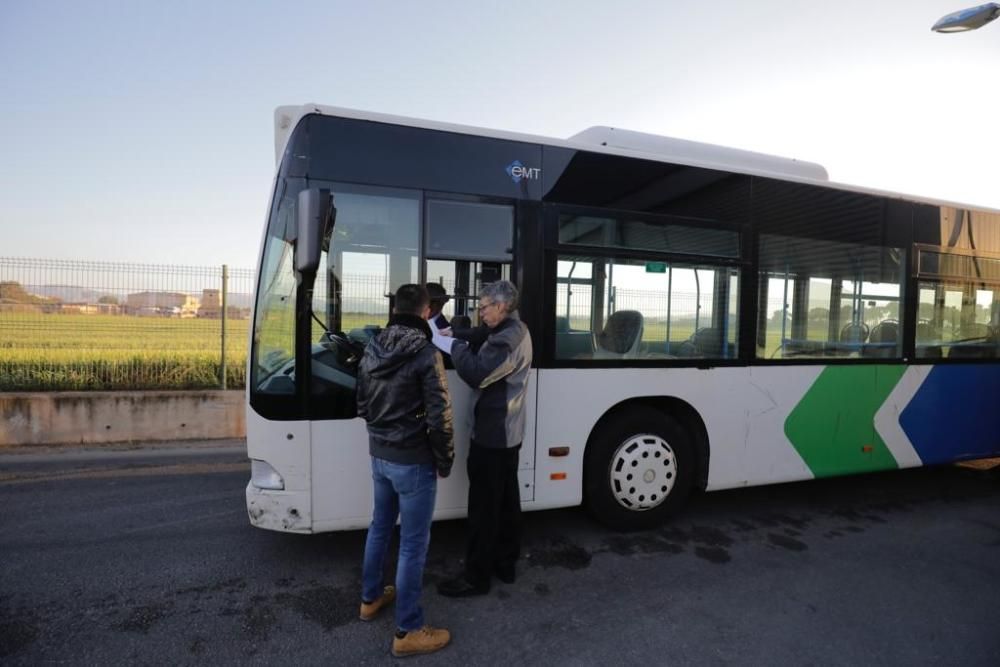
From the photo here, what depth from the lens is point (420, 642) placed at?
9.11 ft

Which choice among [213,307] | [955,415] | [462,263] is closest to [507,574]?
[462,263]

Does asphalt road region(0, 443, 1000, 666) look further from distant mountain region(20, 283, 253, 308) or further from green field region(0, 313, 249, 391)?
distant mountain region(20, 283, 253, 308)

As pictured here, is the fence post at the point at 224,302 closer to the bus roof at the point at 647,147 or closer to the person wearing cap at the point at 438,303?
the bus roof at the point at 647,147

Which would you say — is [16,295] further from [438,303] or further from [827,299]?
[827,299]

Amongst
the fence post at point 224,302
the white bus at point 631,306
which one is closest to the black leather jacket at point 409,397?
the white bus at point 631,306

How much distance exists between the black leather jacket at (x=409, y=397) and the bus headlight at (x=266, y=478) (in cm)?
111

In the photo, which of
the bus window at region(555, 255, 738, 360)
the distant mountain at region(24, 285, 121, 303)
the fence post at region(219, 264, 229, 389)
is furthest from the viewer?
the fence post at region(219, 264, 229, 389)

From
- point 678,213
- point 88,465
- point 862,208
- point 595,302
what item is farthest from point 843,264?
point 88,465

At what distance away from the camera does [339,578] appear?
3584 millimetres

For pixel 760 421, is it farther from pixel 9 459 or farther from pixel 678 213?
pixel 9 459

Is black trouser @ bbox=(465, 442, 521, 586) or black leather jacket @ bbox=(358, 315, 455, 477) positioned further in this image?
black trouser @ bbox=(465, 442, 521, 586)

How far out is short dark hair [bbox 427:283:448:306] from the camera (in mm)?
3553

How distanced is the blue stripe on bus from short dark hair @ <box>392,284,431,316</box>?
506 cm

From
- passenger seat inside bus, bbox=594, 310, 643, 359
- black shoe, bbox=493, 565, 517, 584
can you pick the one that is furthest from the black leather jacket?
passenger seat inside bus, bbox=594, 310, 643, 359
